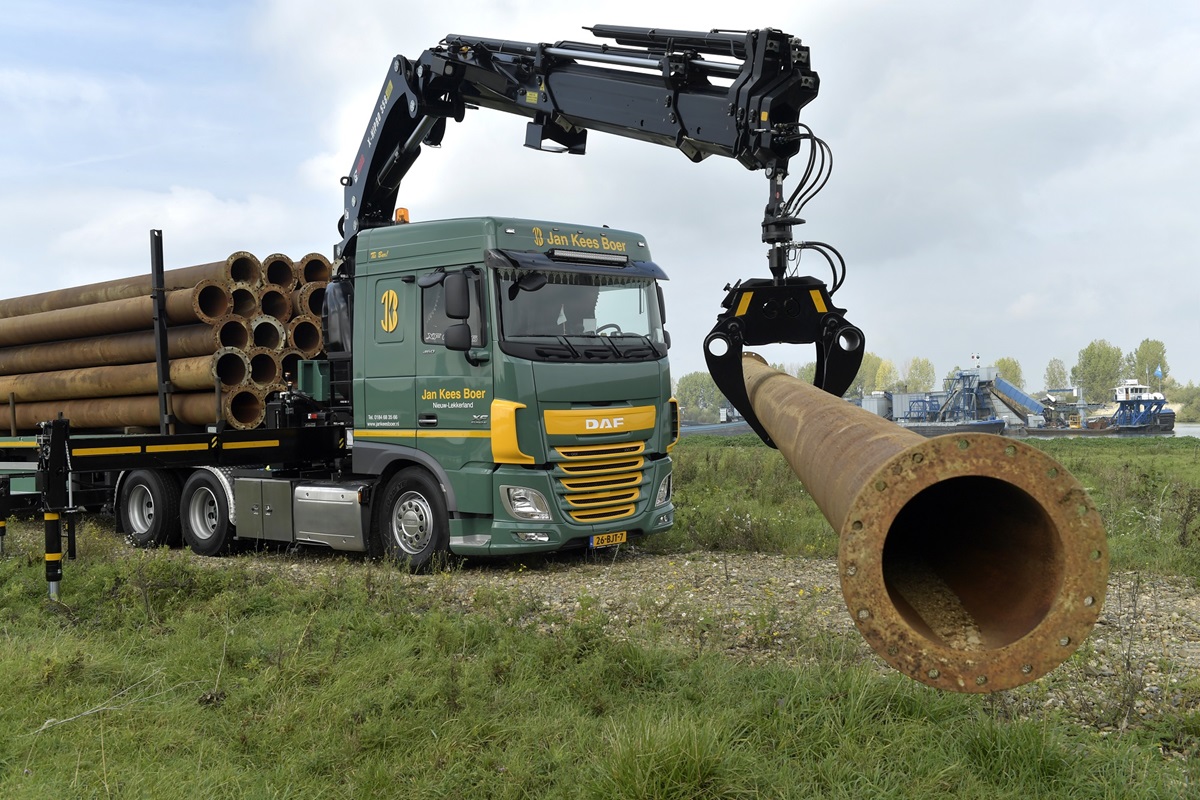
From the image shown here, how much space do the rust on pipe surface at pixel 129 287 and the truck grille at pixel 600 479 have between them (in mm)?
4765

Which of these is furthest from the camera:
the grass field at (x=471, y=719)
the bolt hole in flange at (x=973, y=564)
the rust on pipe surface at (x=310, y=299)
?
the rust on pipe surface at (x=310, y=299)

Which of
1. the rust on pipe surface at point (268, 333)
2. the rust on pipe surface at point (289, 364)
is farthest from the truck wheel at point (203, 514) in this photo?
the rust on pipe surface at point (268, 333)

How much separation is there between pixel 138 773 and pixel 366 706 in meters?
1.07

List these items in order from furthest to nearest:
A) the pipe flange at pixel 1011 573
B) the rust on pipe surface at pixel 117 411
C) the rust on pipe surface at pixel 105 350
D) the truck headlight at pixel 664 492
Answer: the rust on pipe surface at pixel 117 411, the rust on pipe surface at pixel 105 350, the truck headlight at pixel 664 492, the pipe flange at pixel 1011 573

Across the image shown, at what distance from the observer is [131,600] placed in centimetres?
709

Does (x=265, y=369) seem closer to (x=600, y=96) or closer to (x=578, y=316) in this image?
(x=578, y=316)

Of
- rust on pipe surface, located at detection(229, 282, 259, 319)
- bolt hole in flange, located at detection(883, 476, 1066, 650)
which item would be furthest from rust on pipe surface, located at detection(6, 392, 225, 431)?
bolt hole in flange, located at detection(883, 476, 1066, 650)

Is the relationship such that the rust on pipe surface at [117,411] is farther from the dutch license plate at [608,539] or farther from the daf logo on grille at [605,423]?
the dutch license plate at [608,539]

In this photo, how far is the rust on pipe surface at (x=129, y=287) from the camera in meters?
10.8

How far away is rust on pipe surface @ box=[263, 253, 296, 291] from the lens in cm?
1096

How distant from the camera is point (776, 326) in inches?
230

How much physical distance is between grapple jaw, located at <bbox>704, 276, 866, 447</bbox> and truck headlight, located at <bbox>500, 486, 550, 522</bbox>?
3124 millimetres

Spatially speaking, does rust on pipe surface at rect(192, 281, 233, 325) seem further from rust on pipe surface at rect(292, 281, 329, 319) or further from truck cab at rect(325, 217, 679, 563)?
truck cab at rect(325, 217, 679, 563)

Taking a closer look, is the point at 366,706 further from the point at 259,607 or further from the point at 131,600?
the point at 131,600
